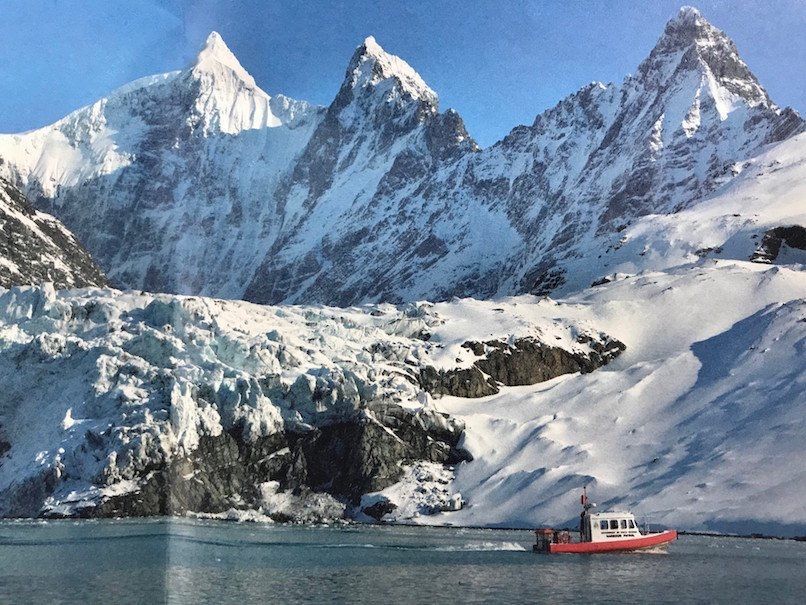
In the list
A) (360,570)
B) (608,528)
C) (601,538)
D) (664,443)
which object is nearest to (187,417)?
(664,443)

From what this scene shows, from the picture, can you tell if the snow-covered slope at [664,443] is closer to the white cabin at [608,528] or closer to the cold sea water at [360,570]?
the cold sea water at [360,570]

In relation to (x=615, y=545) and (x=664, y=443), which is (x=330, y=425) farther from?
(x=615, y=545)

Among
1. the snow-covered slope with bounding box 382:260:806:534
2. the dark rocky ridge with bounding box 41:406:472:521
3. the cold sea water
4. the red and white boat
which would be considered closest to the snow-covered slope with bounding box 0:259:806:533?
the dark rocky ridge with bounding box 41:406:472:521

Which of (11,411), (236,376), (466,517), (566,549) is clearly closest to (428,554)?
(566,549)

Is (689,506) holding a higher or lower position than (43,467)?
lower

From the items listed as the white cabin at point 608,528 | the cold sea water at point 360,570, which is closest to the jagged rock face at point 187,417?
the cold sea water at point 360,570

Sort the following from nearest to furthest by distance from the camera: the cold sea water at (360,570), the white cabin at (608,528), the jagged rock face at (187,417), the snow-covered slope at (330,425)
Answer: the cold sea water at (360,570)
the white cabin at (608,528)
the snow-covered slope at (330,425)
the jagged rock face at (187,417)

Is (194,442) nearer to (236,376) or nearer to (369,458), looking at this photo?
(236,376)
